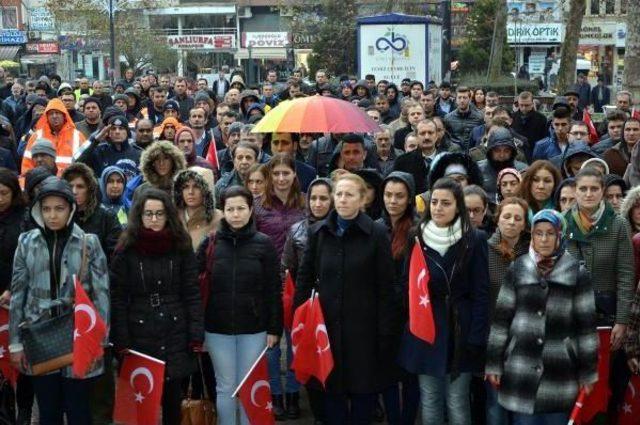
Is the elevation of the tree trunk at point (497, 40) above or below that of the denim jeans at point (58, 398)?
above

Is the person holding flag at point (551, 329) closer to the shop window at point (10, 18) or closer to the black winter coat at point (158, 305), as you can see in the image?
the black winter coat at point (158, 305)

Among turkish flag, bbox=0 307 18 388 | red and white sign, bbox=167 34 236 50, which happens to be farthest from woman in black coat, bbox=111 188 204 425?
red and white sign, bbox=167 34 236 50

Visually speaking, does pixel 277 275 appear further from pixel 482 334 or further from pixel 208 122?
pixel 208 122

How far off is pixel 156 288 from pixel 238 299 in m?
0.56

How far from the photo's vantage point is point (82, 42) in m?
59.3

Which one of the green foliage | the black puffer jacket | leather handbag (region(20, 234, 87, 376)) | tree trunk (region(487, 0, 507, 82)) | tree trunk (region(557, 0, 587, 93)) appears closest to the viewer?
leather handbag (region(20, 234, 87, 376))

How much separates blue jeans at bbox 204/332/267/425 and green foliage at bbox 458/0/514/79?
42747 mm

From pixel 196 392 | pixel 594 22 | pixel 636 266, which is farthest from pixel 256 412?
pixel 594 22

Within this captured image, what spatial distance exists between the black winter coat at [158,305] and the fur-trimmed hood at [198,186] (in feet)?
3.11

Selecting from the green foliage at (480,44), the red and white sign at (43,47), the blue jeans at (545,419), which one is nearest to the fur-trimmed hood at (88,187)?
the blue jeans at (545,419)

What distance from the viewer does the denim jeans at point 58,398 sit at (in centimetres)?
673

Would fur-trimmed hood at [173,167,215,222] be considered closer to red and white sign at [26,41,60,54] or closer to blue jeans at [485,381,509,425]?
blue jeans at [485,381,509,425]

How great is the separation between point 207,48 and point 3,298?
8156 centimetres

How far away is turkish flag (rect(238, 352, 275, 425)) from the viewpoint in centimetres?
690
